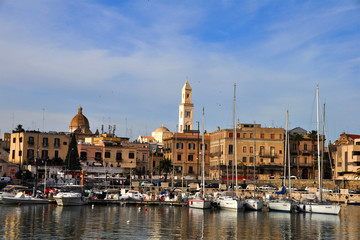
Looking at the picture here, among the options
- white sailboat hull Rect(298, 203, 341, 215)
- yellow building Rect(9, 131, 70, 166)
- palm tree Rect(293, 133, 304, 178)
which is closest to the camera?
white sailboat hull Rect(298, 203, 341, 215)

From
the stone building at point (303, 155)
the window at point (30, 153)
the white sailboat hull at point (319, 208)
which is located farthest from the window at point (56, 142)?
the white sailboat hull at point (319, 208)

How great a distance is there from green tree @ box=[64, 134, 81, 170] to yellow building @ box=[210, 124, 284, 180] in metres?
28.2

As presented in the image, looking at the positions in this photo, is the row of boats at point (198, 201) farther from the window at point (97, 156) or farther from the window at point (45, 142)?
the window at point (97, 156)

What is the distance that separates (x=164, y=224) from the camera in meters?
49.6

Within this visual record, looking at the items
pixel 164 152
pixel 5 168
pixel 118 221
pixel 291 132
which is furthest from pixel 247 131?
pixel 118 221

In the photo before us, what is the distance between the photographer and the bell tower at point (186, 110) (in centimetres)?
13975

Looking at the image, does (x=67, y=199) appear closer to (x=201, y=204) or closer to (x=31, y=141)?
(x=201, y=204)

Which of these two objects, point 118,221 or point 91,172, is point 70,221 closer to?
point 118,221

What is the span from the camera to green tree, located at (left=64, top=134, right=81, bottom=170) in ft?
306

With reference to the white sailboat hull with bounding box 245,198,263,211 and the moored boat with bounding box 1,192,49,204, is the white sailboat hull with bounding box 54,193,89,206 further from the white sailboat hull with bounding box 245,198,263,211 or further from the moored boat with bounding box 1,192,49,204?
the white sailboat hull with bounding box 245,198,263,211

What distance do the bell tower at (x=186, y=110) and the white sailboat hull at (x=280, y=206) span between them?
252 ft

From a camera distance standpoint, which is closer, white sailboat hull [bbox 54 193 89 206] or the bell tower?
white sailboat hull [bbox 54 193 89 206]

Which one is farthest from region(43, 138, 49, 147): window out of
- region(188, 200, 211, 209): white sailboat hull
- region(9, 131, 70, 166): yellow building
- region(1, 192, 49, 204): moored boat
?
region(188, 200, 211, 209): white sailboat hull

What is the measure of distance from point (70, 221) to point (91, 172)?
4770 centimetres
